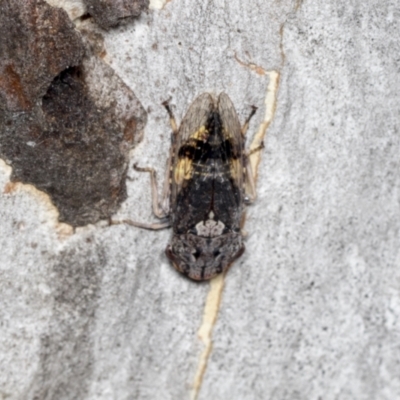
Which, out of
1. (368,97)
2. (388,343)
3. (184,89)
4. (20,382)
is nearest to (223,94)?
(184,89)

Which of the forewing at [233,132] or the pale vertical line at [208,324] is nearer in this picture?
the pale vertical line at [208,324]

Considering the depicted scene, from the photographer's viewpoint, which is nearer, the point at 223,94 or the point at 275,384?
the point at 275,384

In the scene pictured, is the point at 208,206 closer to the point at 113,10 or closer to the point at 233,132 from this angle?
the point at 233,132

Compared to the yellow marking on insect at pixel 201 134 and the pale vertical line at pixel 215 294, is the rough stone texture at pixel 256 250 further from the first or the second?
the yellow marking on insect at pixel 201 134

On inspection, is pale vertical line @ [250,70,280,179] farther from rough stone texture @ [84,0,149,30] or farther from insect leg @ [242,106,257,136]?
rough stone texture @ [84,0,149,30]

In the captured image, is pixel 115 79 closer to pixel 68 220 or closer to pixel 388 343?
pixel 68 220

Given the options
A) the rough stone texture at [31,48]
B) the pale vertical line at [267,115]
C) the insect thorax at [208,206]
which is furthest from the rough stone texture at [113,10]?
the pale vertical line at [267,115]

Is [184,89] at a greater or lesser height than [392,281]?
greater
